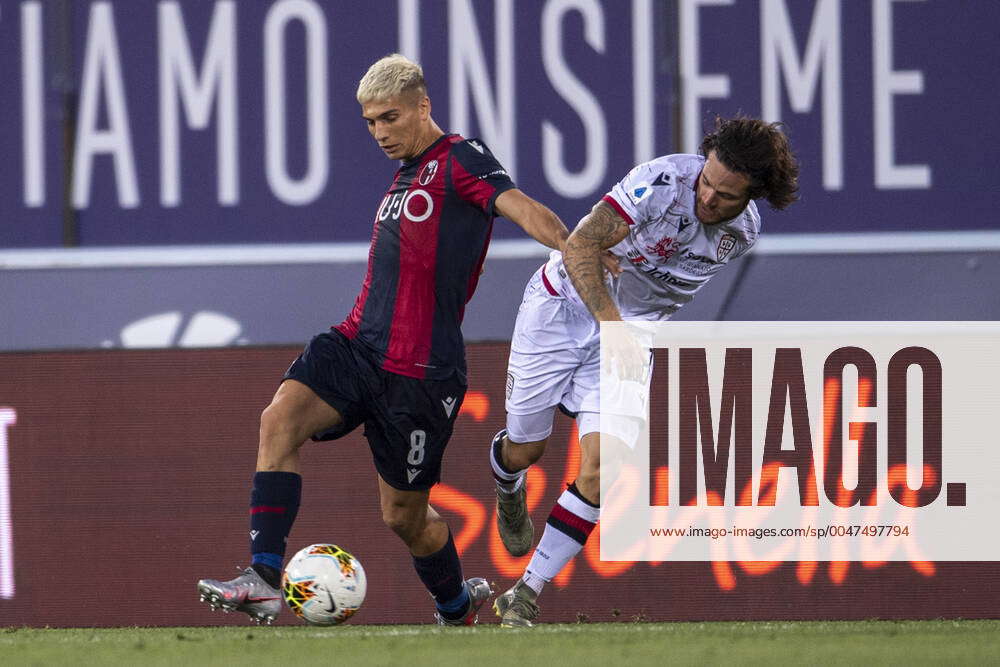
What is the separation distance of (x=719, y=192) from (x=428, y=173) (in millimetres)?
890

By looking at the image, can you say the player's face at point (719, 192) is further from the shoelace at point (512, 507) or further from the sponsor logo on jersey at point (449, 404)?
the shoelace at point (512, 507)

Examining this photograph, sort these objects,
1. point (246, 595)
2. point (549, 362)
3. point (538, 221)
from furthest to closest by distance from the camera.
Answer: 1. point (549, 362)
2. point (538, 221)
3. point (246, 595)

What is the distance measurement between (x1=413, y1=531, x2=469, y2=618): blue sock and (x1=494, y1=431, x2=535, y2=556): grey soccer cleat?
16.5 inches

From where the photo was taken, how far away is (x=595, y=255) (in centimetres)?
499

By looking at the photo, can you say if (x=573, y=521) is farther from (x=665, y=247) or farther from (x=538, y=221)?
(x=538, y=221)

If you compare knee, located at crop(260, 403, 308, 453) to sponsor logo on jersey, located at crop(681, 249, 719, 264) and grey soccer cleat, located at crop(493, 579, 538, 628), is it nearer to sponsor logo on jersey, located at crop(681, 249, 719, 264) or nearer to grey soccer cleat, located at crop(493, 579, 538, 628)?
grey soccer cleat, located at crop(493, 579, 538, 628)

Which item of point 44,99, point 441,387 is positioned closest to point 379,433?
point 441,387

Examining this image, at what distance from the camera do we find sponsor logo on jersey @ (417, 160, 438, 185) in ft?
16.8

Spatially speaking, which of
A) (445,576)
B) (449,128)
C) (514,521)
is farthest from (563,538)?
(449,128)

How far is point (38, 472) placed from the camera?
641cm

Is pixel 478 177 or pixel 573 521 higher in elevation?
pixel 478 177

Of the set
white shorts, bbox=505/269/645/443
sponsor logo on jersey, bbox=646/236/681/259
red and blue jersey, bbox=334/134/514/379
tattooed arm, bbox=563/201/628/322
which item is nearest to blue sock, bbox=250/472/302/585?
red and blue jersey, bbox=334/134/514/379

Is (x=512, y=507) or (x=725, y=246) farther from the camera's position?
(x=512, y=507)

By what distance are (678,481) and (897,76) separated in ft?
5.97
